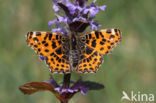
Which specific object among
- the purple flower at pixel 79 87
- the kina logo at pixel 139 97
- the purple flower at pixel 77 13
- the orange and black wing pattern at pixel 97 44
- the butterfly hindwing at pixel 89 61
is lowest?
the kina logo at pixel 139 97

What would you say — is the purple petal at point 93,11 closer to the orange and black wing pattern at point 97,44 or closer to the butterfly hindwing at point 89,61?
the orange and black wing pattern at point 97,44

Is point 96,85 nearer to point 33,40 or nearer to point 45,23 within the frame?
point 33,40

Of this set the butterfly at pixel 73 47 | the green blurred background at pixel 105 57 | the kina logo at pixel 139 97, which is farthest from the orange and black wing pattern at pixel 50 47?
the kina logo at pixel 139 97

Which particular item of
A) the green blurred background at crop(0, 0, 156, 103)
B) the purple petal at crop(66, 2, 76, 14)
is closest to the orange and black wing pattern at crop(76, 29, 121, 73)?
the purple petal at crop(66, 2, 76, 14)

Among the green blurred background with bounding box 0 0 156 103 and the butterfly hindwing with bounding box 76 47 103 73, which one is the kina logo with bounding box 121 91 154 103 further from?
the butterfly hindwing with bounding box 76 47 103 73

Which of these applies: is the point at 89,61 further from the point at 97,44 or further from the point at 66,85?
the point at 66,85

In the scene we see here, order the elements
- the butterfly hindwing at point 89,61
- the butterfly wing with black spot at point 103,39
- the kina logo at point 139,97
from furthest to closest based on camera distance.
→ 1. the kina logo at point 139,97
2. the butterfly wing with black spot at point 103,39
3. the butterfly hindwing at point 89,61

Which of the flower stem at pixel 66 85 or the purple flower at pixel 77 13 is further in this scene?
the flower stem at pixel 66 85

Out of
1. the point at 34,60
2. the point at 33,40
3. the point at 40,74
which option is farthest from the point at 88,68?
the point at 34,60
